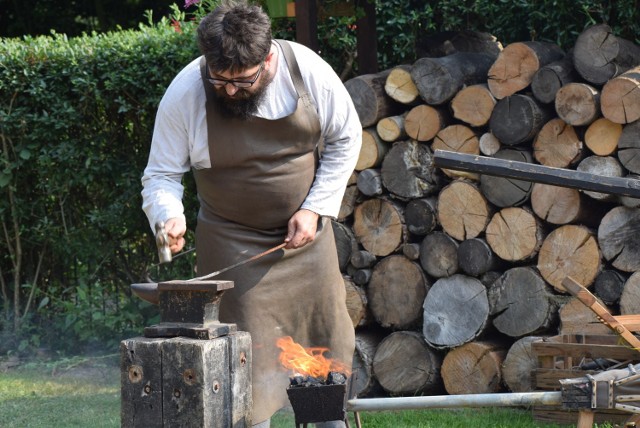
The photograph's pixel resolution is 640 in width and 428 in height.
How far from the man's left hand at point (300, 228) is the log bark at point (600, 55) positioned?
6.69 feet

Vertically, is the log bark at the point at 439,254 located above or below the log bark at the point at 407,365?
above

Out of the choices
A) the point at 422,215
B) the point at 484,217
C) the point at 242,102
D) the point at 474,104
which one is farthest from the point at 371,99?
the point at 242,102

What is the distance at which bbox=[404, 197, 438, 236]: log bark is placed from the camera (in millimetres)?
5668

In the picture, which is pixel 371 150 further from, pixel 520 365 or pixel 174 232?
pixel 174 232

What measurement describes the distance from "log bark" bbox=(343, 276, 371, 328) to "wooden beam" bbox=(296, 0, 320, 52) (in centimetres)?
142

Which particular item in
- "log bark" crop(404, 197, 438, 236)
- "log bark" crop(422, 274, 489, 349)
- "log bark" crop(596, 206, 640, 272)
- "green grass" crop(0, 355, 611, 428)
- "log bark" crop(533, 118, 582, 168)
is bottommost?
"green grass" crop(0, 355, 611, 428)

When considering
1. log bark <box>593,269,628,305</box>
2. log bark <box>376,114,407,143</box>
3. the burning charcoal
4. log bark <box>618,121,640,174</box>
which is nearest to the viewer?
the burning charcoal

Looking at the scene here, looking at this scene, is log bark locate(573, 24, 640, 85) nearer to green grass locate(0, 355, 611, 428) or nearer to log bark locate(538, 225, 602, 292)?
log bark locate(538, 225, 602, 292)

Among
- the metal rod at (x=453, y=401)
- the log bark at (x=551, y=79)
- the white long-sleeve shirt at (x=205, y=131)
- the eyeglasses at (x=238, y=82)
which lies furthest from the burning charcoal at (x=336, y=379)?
the log bark at (x=551, y=79)

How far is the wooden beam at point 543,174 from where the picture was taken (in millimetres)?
4031

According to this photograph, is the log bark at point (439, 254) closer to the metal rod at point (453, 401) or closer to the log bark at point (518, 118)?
the log bark at point (518, 118)

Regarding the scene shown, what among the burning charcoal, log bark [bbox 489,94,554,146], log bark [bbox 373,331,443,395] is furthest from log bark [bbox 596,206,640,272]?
the burning charcoal

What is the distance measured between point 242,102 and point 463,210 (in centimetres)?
212

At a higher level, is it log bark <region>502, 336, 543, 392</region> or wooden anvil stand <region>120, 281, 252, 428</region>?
wooden anvil stand <region>120, 281, 252, 428</region>
